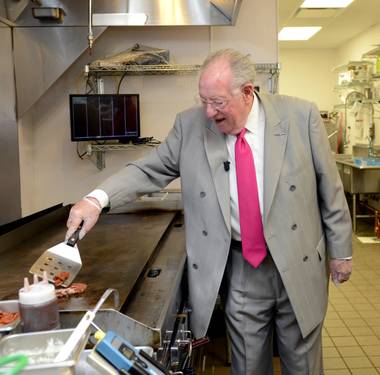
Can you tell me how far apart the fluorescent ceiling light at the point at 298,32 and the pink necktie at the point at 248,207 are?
5.05 m

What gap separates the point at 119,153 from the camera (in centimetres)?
286

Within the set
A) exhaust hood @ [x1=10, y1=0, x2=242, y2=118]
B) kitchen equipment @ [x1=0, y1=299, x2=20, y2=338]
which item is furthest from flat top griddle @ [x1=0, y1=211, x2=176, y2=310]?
exhaust hood @ [x1=10, y1=0, x2=242, y2=118]

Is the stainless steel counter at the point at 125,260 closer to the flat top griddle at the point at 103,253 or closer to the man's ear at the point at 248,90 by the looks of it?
the flat top griddle at the point at 103,253

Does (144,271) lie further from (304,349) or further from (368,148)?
(368,148)

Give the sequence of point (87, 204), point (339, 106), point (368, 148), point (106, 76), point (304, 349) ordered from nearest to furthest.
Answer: point (87, 204), point (304, 349), point (106, 76), point (368, 148), point (339, 106)

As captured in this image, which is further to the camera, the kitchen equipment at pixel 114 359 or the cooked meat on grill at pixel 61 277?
the cooked meat on grill at pixel 61 277

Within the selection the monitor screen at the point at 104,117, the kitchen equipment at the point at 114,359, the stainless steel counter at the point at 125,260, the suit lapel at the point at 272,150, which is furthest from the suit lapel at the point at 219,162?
the monitor screen at the point at 104,117

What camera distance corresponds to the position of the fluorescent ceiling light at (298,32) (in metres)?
5.90

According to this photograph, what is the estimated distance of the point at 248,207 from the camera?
4.59ft

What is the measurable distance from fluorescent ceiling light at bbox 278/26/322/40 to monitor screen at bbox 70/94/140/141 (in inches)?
160

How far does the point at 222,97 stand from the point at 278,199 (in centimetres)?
37

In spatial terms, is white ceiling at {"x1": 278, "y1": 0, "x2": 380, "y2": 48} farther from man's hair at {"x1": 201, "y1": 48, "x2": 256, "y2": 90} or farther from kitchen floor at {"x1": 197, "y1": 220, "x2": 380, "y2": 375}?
man's hair at {"x1": 201, "y1": 48, "x2": 256, "y2": 90}

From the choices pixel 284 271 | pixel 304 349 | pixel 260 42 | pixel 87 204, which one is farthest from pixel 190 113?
pixel 260 42

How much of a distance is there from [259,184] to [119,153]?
1.61 metres
